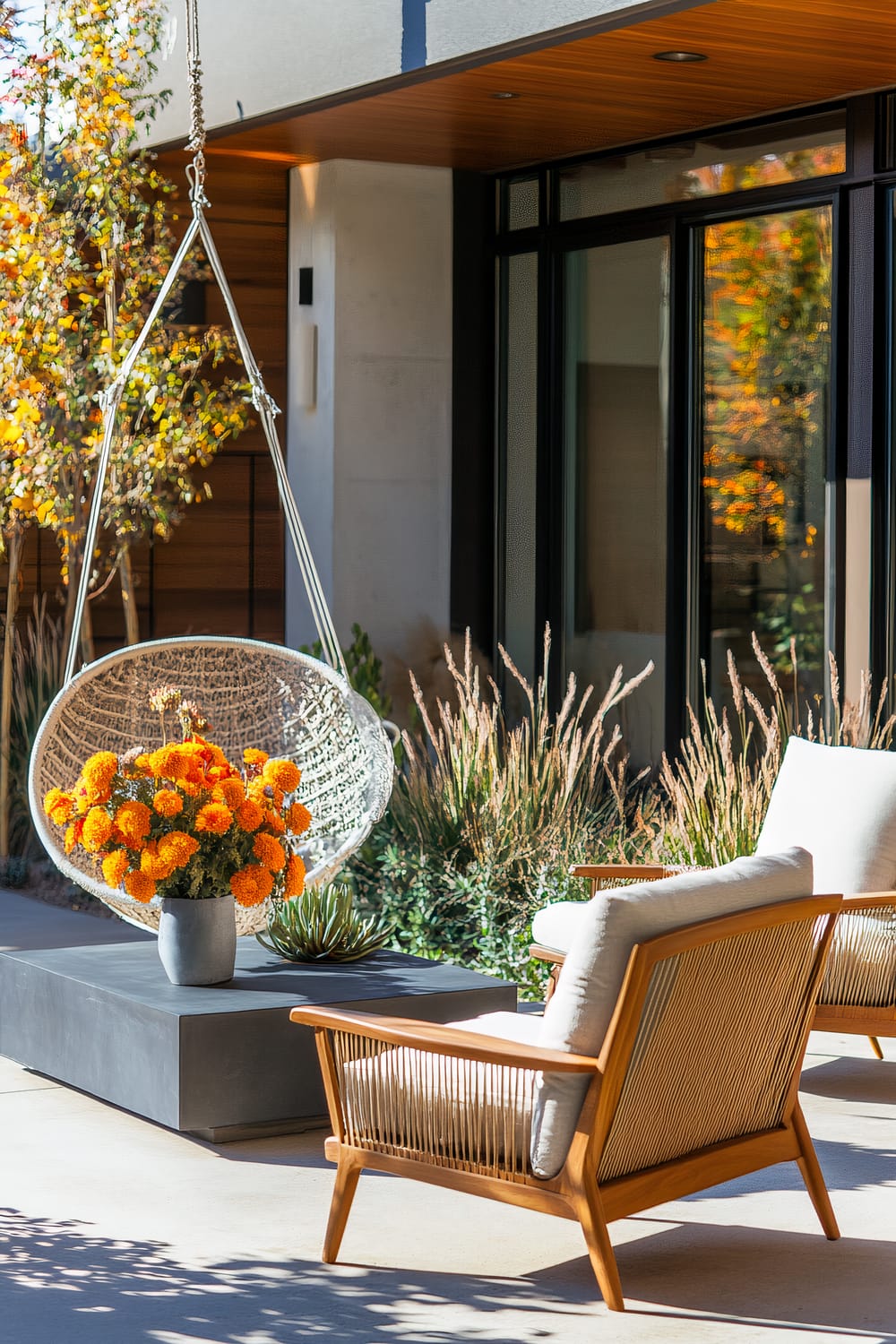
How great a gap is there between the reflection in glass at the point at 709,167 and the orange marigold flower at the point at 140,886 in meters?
4.24

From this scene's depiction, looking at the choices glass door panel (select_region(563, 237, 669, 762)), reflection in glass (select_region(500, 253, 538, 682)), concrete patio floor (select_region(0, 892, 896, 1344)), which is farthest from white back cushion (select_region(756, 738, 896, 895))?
reflection in glass (select_region(500, 253, 538, 682))

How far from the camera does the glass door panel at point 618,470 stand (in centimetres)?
828

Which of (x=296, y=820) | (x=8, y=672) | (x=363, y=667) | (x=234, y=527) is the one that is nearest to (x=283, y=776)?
(x=296, y=820)

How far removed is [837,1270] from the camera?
3672 mm

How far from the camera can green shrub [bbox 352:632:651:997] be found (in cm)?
642

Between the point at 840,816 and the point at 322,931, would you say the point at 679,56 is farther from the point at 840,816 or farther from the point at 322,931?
the point at 322,931

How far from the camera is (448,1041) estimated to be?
351cm

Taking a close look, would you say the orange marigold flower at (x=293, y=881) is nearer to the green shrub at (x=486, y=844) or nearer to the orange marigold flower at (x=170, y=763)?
the orange marigold flower at (x=170, y=763)

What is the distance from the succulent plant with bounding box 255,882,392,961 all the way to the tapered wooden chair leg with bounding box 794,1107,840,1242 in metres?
1.59

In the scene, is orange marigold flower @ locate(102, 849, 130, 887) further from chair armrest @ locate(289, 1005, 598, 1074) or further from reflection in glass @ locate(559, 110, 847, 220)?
reflection in glass @ locate(559, 110, 847, 220)

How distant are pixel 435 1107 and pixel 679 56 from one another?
4377 millimetres

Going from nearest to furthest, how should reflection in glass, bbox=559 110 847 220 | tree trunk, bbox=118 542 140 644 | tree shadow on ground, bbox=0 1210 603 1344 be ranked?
1. tree shadow on ground, bbox=0 1210 603 1344
2. reflection in glass, bbox=559 110 847 220
3. tree trunk, bbox=118 542 140 644

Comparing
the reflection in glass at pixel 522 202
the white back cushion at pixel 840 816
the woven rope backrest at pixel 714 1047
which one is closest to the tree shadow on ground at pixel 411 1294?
the woven rope backrest at pixel 714 1047

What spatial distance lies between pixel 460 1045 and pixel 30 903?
4.94 meters
